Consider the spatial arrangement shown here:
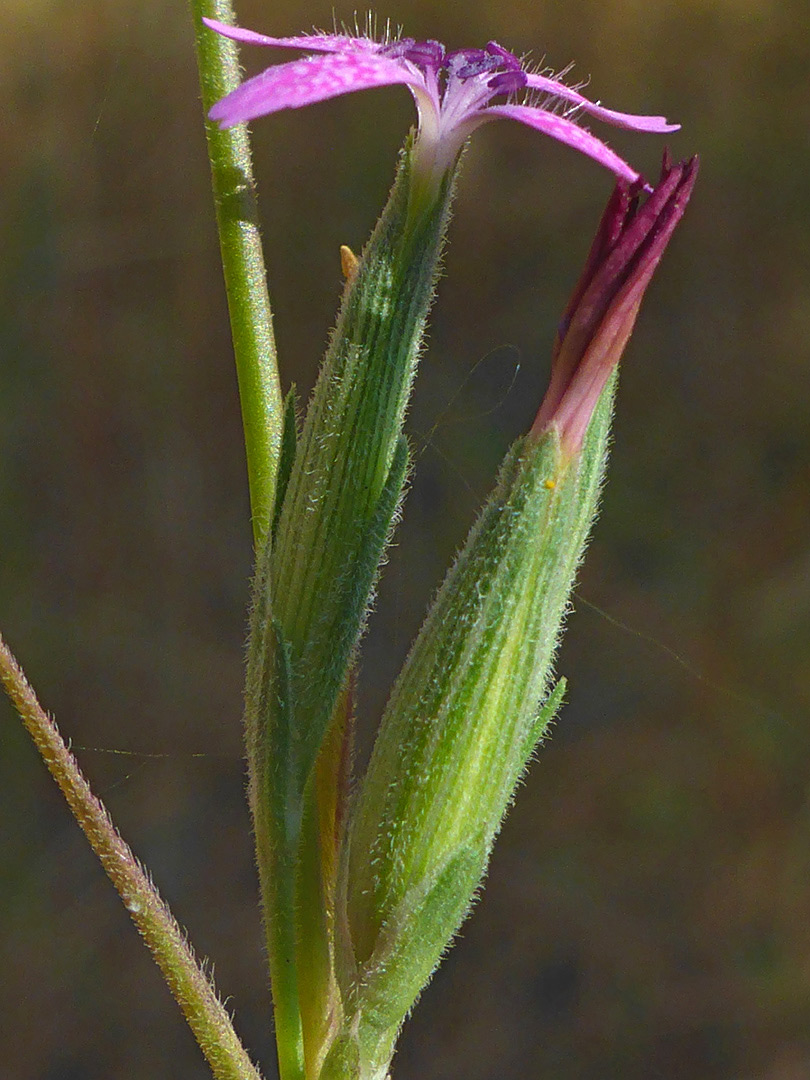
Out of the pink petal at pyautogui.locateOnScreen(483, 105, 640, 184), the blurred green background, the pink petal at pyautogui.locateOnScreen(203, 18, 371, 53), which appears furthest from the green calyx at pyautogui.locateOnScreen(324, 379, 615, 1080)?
the blurred green background

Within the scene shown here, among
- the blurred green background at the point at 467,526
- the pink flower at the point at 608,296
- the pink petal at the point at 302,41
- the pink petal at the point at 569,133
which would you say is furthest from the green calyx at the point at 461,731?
the blurred green background at the point at 467,526

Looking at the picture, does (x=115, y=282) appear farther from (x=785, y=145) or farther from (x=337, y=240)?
(x=785, y=145)

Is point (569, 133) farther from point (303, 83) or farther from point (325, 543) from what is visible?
point (325, 543)

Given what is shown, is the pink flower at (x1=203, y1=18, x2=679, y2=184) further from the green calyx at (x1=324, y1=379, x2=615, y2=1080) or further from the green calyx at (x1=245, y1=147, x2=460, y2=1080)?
the green calyx at (x1=324, y1=379, x2=615, y2=1080)

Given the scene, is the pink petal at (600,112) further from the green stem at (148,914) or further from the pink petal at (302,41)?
the green stem at (148,914)

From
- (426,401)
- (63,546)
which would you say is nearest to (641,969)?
(426,401)

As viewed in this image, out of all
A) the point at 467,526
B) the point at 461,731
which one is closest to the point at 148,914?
the point at 461,731
